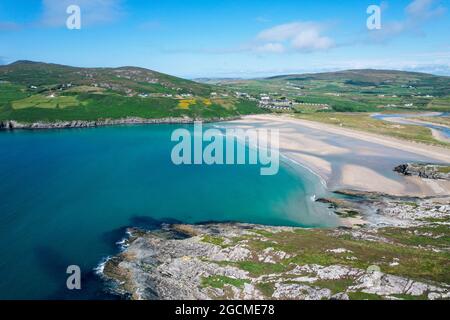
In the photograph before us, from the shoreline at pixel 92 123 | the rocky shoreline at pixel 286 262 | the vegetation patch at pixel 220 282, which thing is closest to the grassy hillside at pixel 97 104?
the shoreline at pixel 92 123

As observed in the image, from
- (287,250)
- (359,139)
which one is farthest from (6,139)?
(359,139)

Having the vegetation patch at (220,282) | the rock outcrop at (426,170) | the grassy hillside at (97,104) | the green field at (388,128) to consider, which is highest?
the grassy hillside at (97,104)

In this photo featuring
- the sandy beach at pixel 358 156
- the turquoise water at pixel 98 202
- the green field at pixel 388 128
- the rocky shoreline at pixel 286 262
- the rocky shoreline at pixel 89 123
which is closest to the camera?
the rocky shoreline at pixel 286 262

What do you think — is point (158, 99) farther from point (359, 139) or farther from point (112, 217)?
point (112, 217)

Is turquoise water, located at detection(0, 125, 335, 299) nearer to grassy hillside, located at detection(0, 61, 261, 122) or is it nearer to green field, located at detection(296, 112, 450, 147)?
grassy hillside, located at detection(0, 61, 261, 122)

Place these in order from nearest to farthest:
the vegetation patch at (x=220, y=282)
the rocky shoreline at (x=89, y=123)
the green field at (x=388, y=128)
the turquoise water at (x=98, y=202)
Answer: the vegetation patch at (x=220, y=282), the turquoise water at (x=98, y=202), the green field at (x=388, y=128), the rocky shoreline at (x=89, y=123)

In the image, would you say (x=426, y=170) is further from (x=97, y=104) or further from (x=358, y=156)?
(x=97, y=104)

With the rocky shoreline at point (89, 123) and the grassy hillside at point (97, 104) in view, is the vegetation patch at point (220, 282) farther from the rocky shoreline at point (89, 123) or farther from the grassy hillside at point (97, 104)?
the grassy hillside at point (97, 104)
